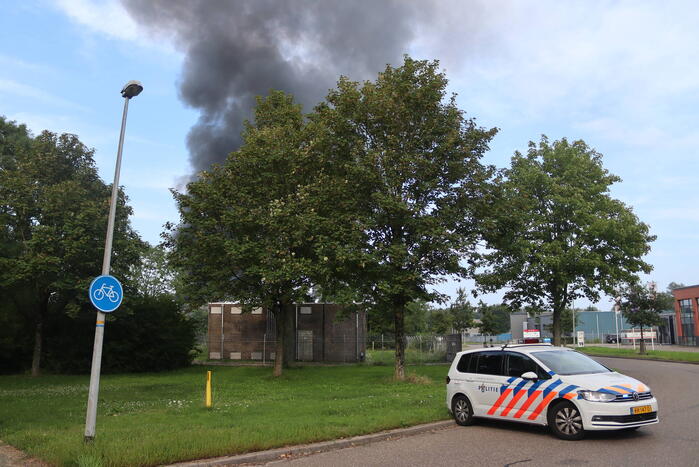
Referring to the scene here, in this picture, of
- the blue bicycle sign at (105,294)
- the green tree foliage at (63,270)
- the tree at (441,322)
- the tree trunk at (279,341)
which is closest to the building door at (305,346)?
the green tree foliage at (63,270)

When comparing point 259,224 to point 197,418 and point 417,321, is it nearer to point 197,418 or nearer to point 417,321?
point 197,418

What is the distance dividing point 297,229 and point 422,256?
4866 mm

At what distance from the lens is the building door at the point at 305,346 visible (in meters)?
37.8

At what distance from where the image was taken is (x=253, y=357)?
3797 centimetres

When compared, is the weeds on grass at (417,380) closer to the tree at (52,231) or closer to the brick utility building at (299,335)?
the tree at (52,231)

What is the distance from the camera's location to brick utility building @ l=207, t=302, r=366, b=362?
37469 mm

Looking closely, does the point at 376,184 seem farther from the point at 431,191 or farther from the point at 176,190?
the point at 176,190

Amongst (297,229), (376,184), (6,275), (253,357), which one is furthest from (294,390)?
(253,357)

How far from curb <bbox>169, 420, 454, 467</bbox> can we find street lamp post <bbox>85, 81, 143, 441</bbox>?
1798 millimetres

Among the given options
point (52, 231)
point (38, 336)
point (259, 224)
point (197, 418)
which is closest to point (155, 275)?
point (38, 336)

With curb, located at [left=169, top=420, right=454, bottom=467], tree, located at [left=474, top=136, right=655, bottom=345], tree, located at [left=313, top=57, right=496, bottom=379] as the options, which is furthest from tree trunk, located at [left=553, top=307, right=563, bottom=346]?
curb, located at [left=169, top=420, right=454, bottom=467]

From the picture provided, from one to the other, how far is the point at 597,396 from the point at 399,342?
39.4ft

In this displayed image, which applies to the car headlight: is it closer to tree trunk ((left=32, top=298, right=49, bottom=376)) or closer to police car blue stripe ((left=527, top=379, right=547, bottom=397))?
police car blue stripe ((left=527, top=379, right=547, bottom=397))

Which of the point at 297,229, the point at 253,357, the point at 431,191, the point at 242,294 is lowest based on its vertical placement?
the point at 253,357
